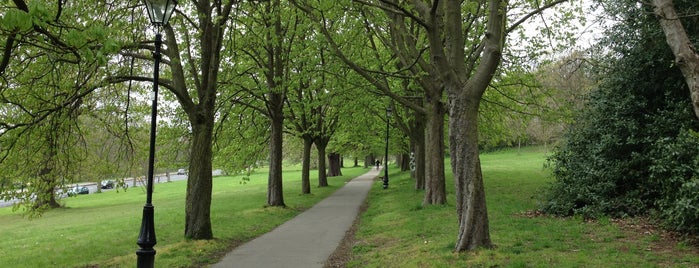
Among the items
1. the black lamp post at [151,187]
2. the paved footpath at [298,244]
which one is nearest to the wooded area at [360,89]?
the black lamp post at [151,187]

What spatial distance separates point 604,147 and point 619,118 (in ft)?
2.54

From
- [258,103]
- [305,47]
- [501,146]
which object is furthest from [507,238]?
[501,146]

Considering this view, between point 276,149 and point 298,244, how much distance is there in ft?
24.9

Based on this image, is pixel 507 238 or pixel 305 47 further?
pixel 305 47

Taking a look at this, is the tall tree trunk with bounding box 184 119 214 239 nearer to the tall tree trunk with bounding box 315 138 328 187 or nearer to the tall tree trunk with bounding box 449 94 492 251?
the tall tree trunk with bounding box 449 94 492 251

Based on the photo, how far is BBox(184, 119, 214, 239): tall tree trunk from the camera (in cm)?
1065

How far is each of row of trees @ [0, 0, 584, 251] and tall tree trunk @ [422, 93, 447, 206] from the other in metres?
0.04

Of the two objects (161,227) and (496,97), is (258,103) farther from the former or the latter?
(496,97)

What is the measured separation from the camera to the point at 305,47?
1447 cm

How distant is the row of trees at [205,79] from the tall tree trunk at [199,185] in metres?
0.02

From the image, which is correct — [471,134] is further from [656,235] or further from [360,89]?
[360,89]

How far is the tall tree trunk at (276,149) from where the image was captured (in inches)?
682

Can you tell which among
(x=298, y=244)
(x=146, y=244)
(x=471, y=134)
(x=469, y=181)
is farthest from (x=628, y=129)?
(x=146, y=244)

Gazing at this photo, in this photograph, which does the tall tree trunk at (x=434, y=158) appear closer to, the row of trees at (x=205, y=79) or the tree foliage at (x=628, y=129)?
the row of trees at (x=205, y=79)
